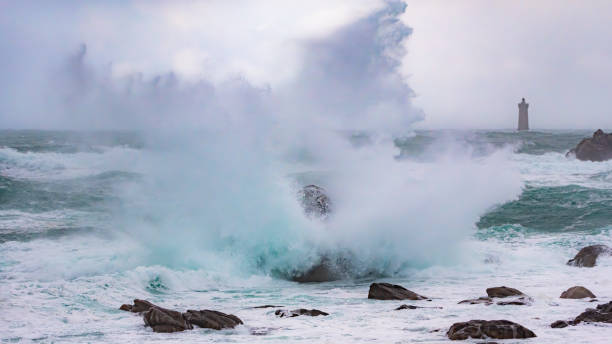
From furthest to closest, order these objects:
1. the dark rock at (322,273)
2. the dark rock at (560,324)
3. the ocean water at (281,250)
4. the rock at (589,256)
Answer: the rock at (589,256)
the dark rock at (322,273)
the ocean water at (281,250)
the dark rock at (560,324)

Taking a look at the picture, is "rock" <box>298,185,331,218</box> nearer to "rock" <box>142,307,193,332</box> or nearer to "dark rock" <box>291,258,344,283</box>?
"dark rock" <box>291,258,344,283</box>

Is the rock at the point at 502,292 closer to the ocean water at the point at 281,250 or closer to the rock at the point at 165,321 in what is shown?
the ocean water at the point at 281,250

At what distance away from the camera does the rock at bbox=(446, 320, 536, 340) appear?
23.4 feet

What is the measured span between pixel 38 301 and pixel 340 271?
5747 millimetres

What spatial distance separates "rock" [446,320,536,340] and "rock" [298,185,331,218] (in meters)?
7.26

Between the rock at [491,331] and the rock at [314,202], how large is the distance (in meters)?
7.26

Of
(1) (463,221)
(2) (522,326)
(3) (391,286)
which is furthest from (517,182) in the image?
(2) (522,326)

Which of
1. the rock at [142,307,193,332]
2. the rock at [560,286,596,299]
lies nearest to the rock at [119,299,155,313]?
the rock at [142,307,193,332]

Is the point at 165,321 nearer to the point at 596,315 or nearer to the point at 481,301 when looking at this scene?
the point at 481,301

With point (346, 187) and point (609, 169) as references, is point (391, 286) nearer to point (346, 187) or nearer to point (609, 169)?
point (346, 187)

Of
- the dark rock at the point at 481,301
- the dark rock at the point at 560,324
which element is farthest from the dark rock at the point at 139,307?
the dark rock at the point at 560,324

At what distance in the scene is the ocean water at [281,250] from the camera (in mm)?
8305

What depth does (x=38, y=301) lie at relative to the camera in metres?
9.34

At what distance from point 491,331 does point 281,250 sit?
6643 mm
